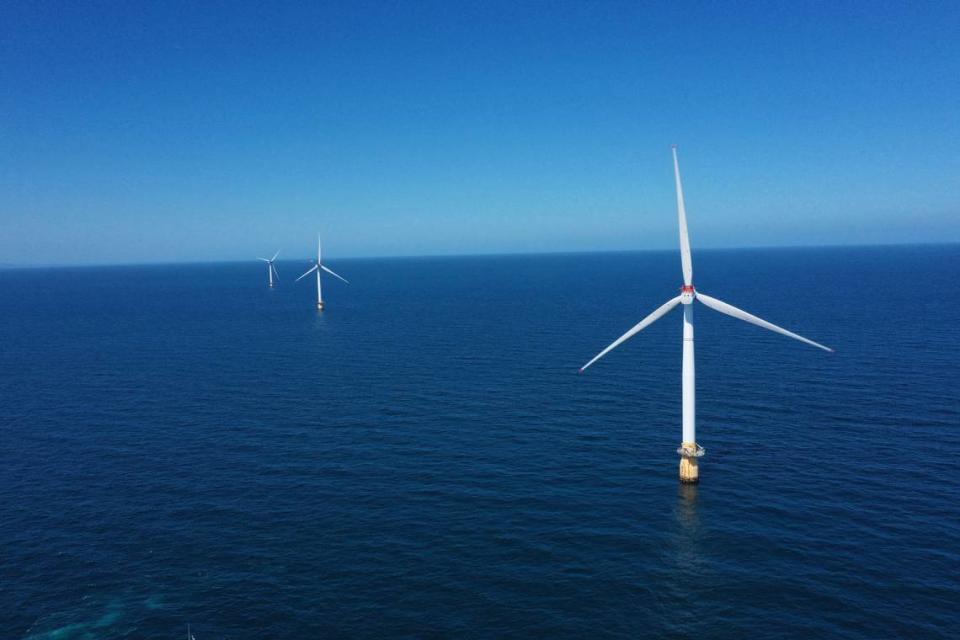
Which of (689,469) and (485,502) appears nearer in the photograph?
(485,502)

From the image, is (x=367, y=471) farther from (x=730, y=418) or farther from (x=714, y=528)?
(x=730, y=418)

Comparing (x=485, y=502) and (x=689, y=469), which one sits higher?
(x=689, y=469)

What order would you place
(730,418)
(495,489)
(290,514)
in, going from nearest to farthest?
(290,514), (495,489), (730,418)

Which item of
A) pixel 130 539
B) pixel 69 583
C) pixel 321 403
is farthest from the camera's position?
pixel 321 403

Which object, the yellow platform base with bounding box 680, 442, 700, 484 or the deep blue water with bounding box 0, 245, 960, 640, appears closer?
the deep blue water with bounding box 0, 245, 960, 640

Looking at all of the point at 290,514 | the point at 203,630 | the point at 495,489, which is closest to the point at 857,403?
the point at 495,489

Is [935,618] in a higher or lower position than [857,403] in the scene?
lower

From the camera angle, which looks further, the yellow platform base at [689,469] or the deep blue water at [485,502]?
the yellow platform base at [689,469]

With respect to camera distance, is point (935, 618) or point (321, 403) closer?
point (935, 618)
